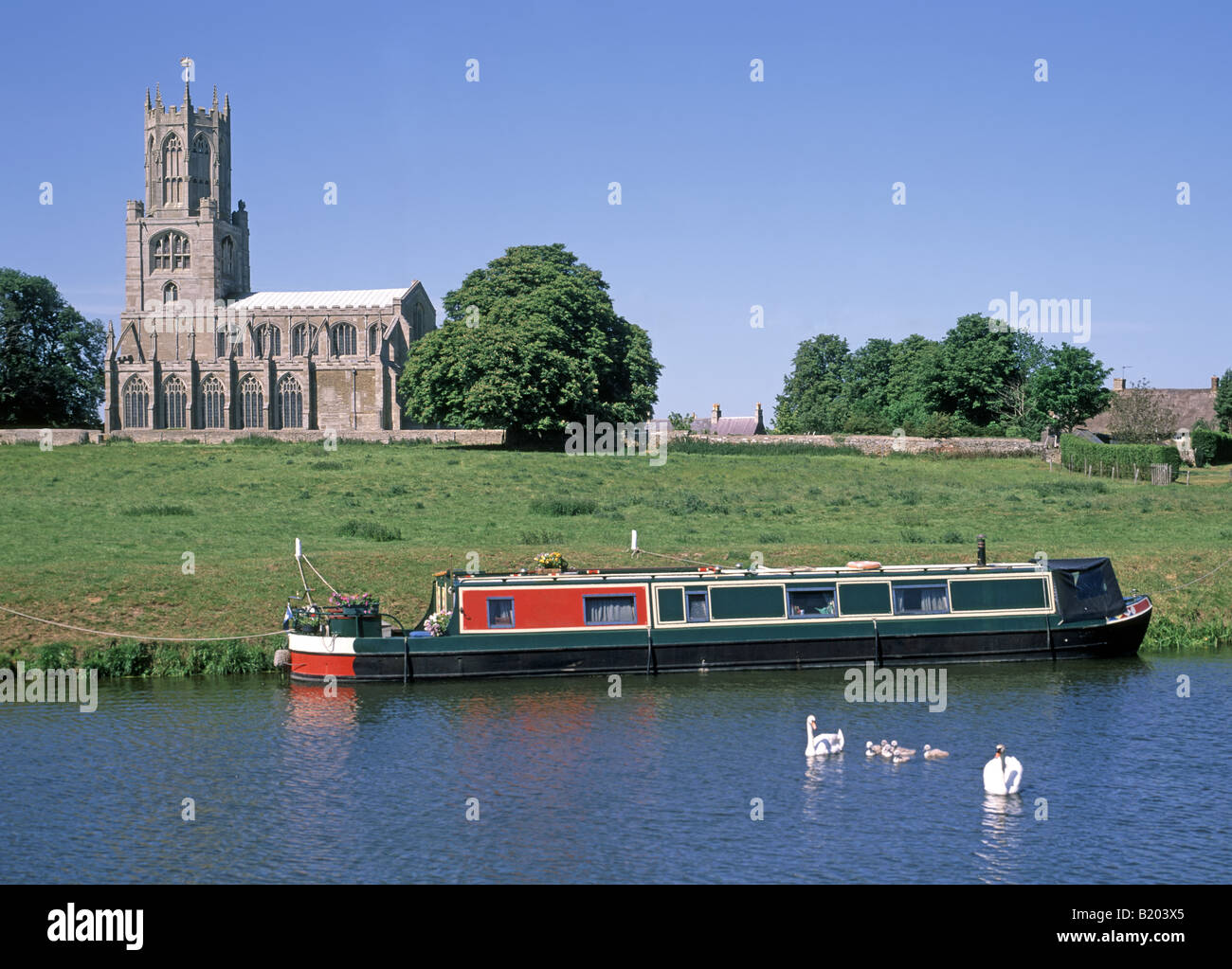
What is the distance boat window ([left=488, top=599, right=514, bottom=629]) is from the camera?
30703 mm

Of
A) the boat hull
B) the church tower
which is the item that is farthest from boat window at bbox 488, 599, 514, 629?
the church tower

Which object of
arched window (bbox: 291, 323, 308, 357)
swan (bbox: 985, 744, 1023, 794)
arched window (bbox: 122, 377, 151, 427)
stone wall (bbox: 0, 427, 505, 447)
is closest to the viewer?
swan (bbox: 985, 744, 1023, 794)

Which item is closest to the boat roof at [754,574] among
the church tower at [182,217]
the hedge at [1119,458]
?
the hedge at [1119,458]

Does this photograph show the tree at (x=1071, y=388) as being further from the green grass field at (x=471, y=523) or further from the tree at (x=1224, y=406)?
the green grass field at (x=471, y=523)

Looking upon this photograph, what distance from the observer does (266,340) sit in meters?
122

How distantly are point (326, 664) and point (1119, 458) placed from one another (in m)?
58.3

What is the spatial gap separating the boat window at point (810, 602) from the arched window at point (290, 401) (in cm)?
9178

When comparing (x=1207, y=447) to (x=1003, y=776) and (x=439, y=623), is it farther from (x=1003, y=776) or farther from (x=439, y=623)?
(x=1003, y=776)

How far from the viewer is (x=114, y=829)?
19.3 m

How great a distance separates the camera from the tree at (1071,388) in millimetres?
99688

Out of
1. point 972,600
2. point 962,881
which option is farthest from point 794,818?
point 972,600

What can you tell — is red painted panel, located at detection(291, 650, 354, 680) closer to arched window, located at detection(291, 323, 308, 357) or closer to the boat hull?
the boat hull

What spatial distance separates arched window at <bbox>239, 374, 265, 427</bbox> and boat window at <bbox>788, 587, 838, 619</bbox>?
9332cm

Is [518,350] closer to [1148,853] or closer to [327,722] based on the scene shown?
[327,722]
